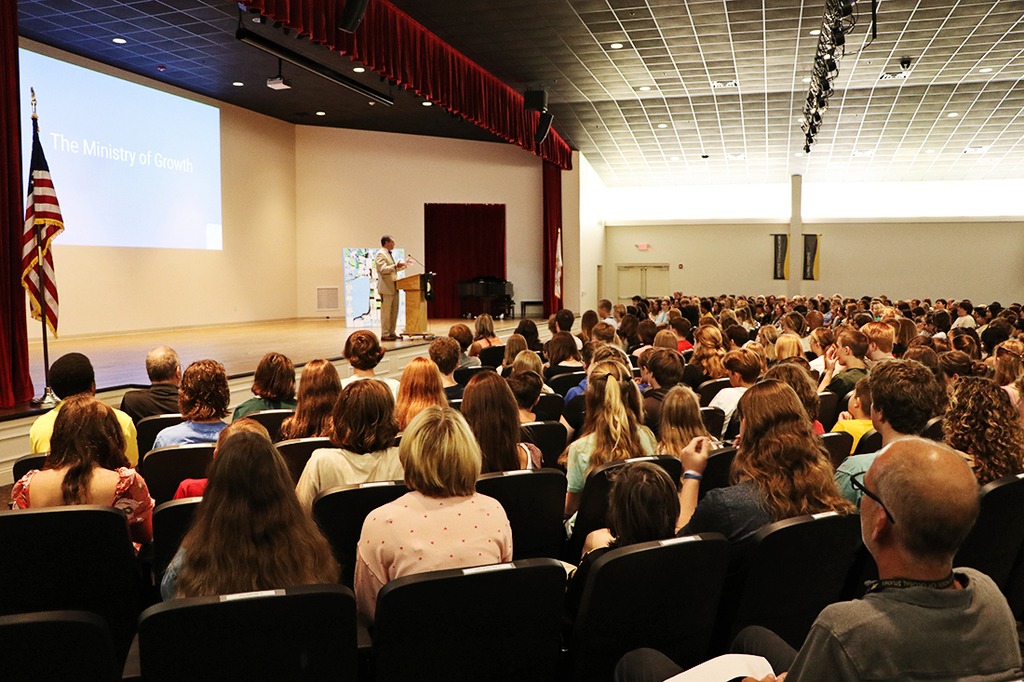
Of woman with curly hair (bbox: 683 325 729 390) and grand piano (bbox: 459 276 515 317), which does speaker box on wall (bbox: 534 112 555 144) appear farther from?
woman with curly hair (bbox: 683 325 729 390)

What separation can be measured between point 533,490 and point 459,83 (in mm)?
9552

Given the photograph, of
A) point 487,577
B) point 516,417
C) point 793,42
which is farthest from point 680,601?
point 793,42

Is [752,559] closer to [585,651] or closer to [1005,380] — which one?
[585,651]

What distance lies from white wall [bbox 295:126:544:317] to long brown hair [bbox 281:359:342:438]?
15.0m

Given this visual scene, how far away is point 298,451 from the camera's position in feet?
11.3

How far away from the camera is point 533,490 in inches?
119

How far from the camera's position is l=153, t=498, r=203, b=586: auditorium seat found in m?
2.62

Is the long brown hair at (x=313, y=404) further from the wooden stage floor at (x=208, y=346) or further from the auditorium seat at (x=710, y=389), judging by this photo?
the wooden stage floor at (x=208, y=346)

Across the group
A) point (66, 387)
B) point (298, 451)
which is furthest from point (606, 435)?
point (66, 387)

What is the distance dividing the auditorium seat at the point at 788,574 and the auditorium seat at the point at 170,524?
1.70 m

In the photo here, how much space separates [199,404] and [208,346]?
26.7ft

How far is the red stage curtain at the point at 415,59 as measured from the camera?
792 cm

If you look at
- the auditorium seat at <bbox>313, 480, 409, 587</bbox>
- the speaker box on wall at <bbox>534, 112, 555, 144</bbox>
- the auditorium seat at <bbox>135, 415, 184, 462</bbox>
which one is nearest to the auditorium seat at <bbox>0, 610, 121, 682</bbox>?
the auditorium seat at <bbox>313, 480, 409, 587</bbox>

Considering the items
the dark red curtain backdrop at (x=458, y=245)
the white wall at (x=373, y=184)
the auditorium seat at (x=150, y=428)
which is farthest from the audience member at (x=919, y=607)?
the dark red curtain backdrop at (x=458, y=245)
